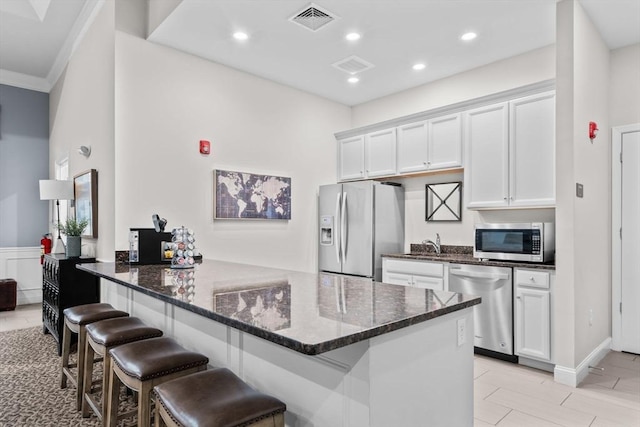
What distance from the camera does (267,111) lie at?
15.3ft

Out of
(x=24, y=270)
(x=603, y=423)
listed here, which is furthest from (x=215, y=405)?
(x=24, y=270)

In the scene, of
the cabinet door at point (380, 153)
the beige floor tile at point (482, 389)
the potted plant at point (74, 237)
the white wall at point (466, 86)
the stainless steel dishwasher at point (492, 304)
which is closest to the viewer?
the beige floor tile at point (482, 389)

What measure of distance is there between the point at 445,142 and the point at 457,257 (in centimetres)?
123

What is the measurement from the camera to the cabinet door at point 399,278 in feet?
13.6

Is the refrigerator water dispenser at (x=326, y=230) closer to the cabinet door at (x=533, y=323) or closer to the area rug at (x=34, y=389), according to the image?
the cabinet door at (x=533, y=323)

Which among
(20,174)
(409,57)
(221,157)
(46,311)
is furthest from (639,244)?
(20,174)

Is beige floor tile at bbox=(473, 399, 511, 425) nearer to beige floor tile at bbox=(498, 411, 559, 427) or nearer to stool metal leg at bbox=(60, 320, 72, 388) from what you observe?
beige floor tile at bbox=(498, 411, 559, 427)

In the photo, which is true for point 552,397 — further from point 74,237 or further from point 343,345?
point 74,237

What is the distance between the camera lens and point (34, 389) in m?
2.92

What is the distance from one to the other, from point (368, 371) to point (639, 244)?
382 cm

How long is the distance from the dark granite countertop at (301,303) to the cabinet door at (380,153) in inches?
107

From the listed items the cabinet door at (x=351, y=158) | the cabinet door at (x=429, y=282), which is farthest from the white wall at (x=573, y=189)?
the cabinet door at (x=351, y=158)

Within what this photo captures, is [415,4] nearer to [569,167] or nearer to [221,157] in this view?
[569,167]

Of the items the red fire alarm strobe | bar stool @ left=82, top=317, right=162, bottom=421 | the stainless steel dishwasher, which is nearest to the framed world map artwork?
the red fire alarm strobe
